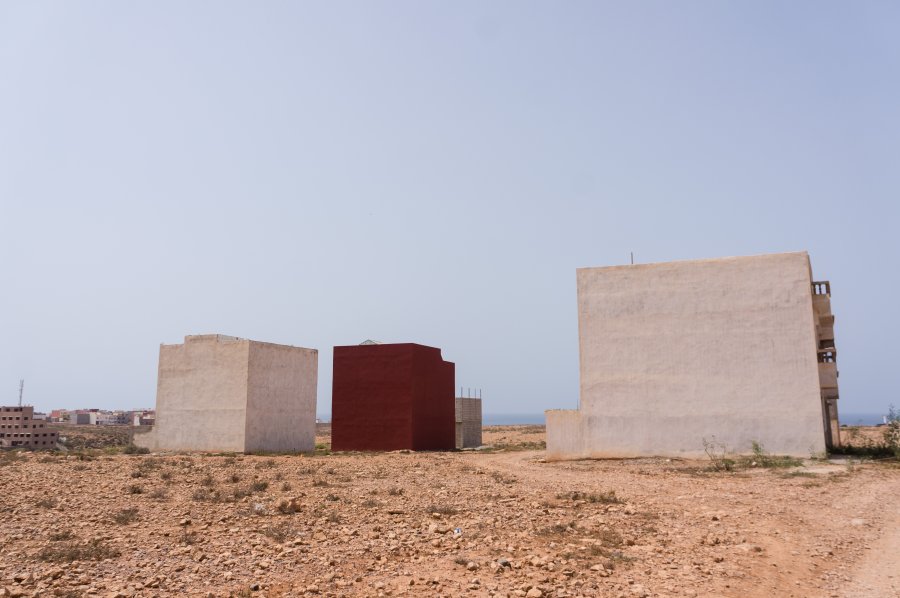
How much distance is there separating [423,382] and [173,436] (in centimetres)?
1176

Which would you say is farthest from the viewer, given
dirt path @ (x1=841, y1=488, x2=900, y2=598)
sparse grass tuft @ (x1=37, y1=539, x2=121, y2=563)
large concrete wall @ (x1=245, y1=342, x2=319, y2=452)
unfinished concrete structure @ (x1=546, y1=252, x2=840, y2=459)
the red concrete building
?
the red concrete building

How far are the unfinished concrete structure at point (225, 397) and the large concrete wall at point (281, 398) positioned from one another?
0.04m

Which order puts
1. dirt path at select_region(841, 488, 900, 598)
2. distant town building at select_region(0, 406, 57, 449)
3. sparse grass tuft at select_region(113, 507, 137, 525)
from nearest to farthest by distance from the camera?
dirt path at select_region(841, 488, 900, 598), sparse grass tuft at select_region(113, 507, 137, 525), distant town building at select_region(0, 406, 57, 449)

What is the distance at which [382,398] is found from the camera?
107 feet

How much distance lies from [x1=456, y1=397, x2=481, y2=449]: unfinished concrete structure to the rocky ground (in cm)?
2343

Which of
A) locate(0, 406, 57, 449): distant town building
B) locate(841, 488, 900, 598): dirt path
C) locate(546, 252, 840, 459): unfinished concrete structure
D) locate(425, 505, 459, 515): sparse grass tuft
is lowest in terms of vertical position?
locate(841, 488, 900, 598): dirt path

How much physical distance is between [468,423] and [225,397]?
1585cm

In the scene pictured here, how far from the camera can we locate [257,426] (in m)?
31.3

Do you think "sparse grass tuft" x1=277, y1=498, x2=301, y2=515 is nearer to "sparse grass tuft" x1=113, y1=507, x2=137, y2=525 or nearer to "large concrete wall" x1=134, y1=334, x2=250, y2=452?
"sparse grass tuft" x1=113, y1=507, x2=137, y2=525

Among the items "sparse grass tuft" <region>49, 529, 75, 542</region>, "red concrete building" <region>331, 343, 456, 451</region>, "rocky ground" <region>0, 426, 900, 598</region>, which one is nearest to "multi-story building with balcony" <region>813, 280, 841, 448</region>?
"rocky ground" <region>0, 426, 900, 598</region>

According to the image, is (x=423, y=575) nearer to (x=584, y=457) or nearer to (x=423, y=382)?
(x=584, y=457)

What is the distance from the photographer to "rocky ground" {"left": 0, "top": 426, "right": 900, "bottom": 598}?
802 centimetres

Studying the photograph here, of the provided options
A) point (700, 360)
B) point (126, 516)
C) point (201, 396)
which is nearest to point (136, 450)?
point (201, 396)

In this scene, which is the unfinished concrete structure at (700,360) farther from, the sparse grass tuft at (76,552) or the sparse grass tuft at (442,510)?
the sparse grass tuft at (76,552)
